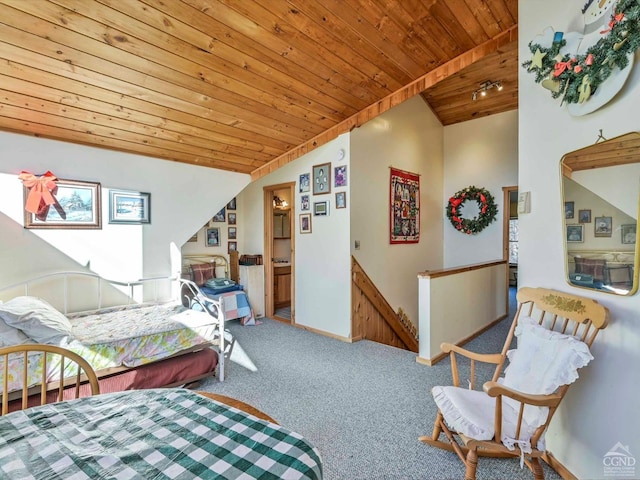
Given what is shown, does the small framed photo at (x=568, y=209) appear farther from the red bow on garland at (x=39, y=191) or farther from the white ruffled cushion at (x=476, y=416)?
the red bow on garland at (x=39, y=191)

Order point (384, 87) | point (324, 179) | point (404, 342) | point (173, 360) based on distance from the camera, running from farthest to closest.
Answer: point (404, 342) → point (324, 179) → point (384, 87) → point (173, 360)

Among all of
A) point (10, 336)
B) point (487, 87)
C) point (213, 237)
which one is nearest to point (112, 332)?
point (10, 336)

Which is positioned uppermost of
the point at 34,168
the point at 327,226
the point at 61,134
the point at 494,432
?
the point at 61,134

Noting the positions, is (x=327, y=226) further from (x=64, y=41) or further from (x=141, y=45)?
(x=64, y=41)

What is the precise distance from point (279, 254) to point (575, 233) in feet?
15.8

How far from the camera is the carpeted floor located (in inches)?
70.7

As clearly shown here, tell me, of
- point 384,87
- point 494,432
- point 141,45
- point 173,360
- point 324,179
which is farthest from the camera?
point 324,179

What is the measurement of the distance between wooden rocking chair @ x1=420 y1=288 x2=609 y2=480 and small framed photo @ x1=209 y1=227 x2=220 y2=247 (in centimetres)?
404

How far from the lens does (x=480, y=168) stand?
5383mm

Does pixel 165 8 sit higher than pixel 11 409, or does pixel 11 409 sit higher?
pixel 165 8

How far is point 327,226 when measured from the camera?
414 cm

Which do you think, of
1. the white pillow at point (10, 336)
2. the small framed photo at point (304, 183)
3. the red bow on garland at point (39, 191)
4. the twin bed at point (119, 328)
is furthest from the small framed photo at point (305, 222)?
the white pillow at point (10, 336)

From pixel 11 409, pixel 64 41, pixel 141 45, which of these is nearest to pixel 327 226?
pixel 141 45

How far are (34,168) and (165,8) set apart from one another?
1.87 metres
